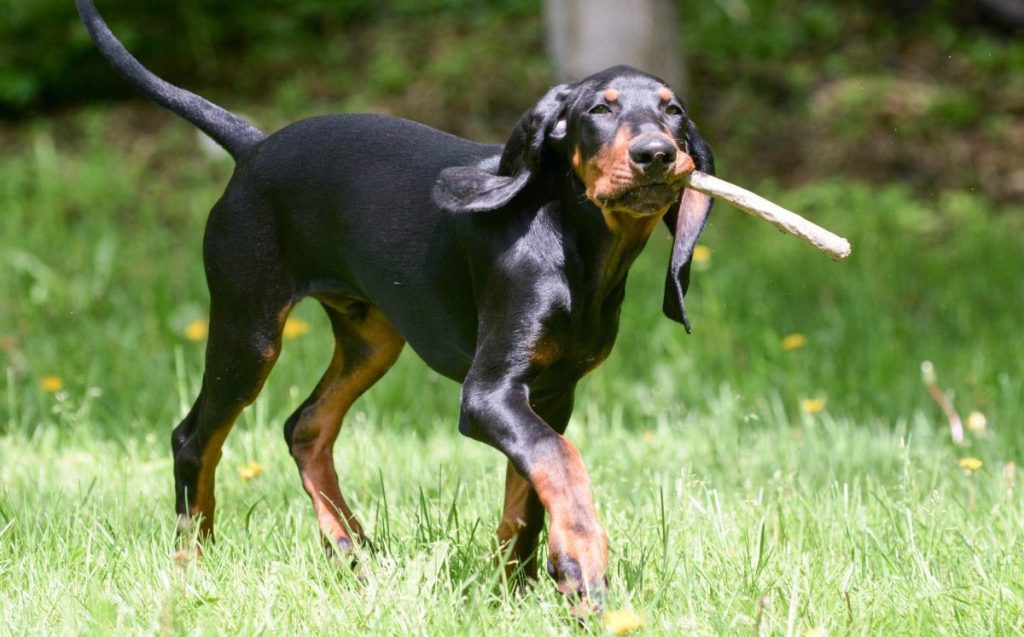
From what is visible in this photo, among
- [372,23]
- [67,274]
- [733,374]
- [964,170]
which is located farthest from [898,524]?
[372,23]

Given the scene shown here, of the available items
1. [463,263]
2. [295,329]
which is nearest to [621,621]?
[463,263]

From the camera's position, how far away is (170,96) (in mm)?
4070

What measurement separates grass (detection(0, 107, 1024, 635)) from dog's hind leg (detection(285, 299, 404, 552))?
19cm

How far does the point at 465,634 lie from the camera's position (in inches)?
111

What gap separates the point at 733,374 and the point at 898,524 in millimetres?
2204

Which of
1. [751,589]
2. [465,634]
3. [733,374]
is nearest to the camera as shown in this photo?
[465,634]

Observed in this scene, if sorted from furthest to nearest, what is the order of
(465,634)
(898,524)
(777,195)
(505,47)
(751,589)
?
(505,47)
(777,195)
(898,524)
(751,589)
(465,634)

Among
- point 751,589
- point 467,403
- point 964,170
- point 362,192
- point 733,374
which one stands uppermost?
point 362,192

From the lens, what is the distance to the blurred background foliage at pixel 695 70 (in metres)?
9.49

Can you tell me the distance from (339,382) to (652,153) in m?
1.50

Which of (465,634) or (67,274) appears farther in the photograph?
(67,274)

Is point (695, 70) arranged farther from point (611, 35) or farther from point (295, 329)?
point (295, 329)

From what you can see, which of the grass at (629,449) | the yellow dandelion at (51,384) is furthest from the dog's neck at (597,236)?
the yellow dandelion at (51,384)

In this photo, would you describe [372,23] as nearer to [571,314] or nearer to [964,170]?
[964,170]
